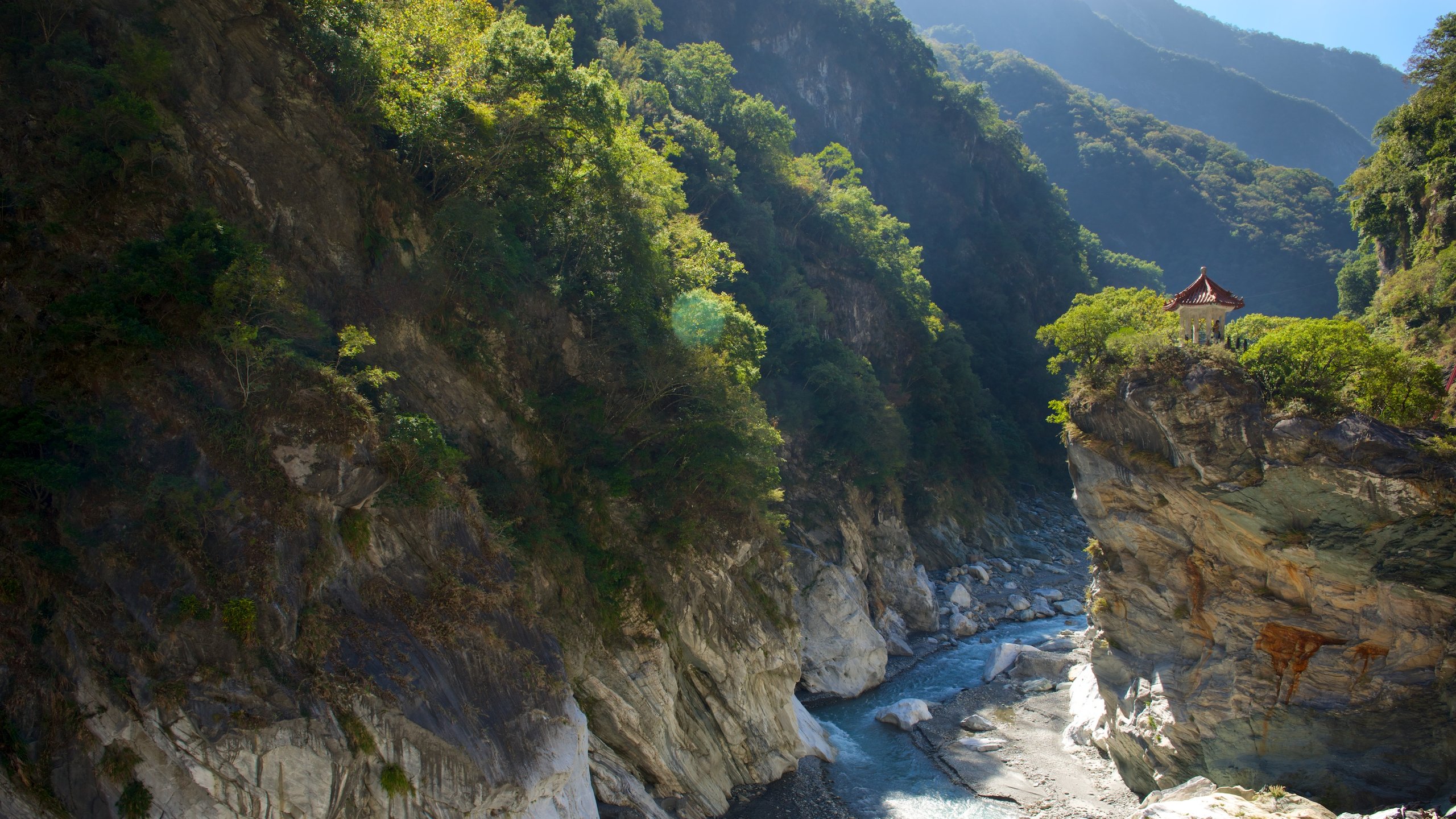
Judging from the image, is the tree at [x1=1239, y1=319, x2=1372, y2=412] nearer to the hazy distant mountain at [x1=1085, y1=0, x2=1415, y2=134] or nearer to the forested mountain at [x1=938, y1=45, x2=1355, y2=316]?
the forested mountain at [x1=938, y1=45, x2=1355, y2=316]

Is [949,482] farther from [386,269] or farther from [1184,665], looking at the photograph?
[386,269]

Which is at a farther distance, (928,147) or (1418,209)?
(928,147)

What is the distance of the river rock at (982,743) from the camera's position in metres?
27.8

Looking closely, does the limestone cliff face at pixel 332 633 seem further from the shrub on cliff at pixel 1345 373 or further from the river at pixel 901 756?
the shrub on cliff at pixel 1345 373

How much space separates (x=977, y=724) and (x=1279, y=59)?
207m

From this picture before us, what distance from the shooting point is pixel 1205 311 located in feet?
81.4

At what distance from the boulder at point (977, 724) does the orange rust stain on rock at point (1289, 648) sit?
977 cm

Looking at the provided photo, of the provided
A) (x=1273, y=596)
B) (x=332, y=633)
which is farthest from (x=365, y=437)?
(x=1273, y=596)

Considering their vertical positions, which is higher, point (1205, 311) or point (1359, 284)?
point (1359, 284)

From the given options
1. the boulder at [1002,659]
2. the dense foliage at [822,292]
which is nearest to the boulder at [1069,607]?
the boulder at [1002,659]

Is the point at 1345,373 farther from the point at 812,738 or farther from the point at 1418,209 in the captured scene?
the point at 812,738

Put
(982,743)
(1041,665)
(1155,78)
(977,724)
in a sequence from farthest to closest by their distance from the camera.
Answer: (1155,78) → (1041,665) → (977,724) → (982,743)

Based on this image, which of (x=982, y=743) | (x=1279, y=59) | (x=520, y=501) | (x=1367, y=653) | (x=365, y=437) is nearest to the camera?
(x=365, y=437)

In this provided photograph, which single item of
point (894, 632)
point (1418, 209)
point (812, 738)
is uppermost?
point (1418, 209)
